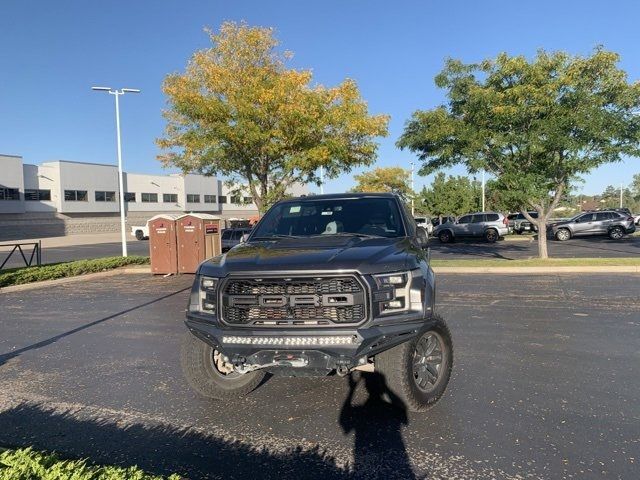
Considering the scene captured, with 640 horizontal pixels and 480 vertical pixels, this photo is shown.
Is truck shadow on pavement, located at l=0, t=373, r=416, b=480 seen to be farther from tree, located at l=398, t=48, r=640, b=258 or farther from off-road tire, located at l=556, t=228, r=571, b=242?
off-road tire, located at l=556, t=228, r=571, b=242

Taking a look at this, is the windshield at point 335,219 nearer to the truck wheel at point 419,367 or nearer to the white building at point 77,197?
the truck wheel at point 419,367

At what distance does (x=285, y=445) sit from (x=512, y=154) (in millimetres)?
13753

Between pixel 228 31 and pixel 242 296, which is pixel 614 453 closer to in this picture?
pixel 242 296

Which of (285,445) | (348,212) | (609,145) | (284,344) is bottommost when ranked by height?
(285,445)

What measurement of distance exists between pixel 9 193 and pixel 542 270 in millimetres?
46412

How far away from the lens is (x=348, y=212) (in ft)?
17.4

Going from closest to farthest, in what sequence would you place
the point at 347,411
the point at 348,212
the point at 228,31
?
the point at 347,411 → the point at 348,212 → the point at 228,31

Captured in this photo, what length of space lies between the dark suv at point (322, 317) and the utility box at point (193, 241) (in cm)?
1102

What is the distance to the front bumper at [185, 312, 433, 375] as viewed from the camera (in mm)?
3605

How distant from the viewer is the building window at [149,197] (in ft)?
191

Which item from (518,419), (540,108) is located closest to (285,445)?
(518,419)

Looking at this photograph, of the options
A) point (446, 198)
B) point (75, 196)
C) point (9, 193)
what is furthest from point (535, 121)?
point (75, 196)

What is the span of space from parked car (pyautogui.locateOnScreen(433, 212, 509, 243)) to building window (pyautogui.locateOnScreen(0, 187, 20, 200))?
124ft

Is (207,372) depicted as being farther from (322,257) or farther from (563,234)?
(563,234)
